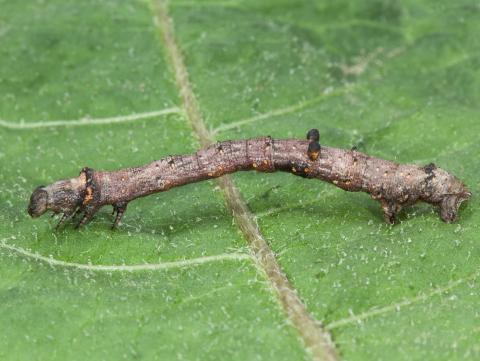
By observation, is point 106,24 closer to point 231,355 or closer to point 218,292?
point 218,292

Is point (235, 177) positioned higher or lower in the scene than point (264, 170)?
lower

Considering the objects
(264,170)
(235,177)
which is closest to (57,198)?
(235,177)


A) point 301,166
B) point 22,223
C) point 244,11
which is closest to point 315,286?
point 301,166

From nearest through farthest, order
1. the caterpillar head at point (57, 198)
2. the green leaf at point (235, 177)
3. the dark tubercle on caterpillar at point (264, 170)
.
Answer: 1. the green leaf at point (235, 177)
2. the caterpillar head at point (57, 198)
3. the dark tubercle on caterpillar at point (264, 170)

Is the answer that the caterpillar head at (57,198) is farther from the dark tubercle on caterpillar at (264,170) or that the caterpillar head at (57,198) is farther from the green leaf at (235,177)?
the green leaf at (235,177)

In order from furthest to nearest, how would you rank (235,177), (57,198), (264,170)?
(235,177) → (264,170) → (57,198)

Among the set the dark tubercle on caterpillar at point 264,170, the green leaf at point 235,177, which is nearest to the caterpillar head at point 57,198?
the dark tubercle on caterpillar at point 264,170

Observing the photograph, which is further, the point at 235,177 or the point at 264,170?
the point at 235,177

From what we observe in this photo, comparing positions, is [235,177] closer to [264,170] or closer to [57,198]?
[264,170]
